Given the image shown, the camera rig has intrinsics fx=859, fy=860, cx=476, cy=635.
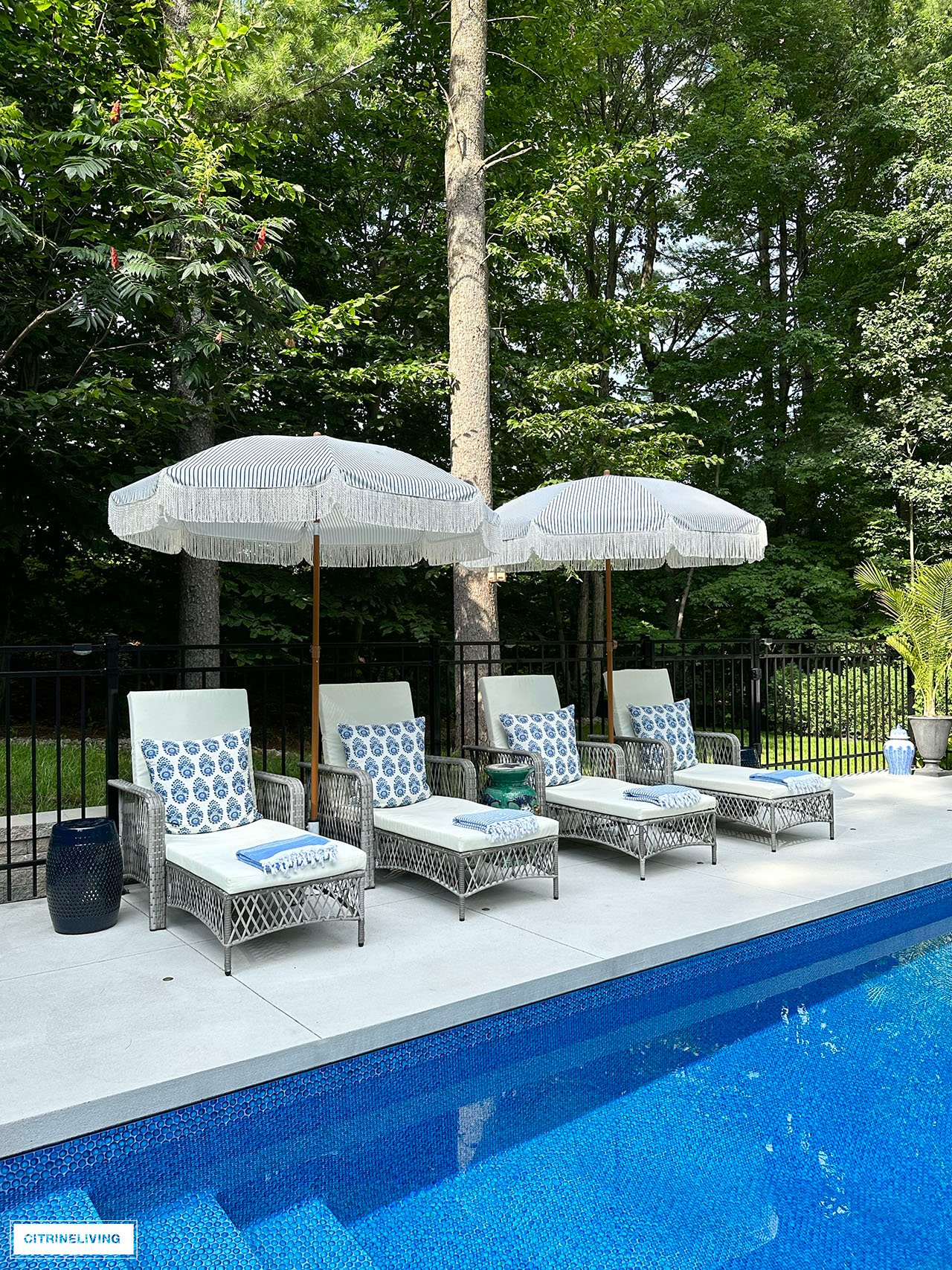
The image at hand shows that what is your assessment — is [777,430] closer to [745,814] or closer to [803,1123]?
[745,814]

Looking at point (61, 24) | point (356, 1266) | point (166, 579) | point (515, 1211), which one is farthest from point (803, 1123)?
point (166, 579)

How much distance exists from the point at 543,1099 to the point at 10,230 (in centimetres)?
548

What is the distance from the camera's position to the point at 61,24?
259 inches

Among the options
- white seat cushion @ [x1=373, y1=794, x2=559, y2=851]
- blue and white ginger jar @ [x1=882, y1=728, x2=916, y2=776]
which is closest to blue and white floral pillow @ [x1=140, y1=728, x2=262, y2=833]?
white seat cushion @ [x1=373, y1=794, x2=559, y2=851]

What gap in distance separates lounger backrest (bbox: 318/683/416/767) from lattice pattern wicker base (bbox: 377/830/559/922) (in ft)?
2.04

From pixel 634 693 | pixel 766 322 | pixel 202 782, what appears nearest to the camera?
pixel 202 782

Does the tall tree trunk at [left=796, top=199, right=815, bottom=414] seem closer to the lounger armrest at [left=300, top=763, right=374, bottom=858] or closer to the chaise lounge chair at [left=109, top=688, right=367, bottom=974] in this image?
the lounger armrest at [left=300, top=763, right=374, bottom=858]

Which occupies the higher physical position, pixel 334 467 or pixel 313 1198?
pixel 334 467

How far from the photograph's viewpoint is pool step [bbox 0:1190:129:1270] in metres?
2.00

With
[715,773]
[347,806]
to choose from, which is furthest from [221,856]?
[715,773]

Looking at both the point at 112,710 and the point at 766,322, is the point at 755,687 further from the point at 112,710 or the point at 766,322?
the point at 766,322

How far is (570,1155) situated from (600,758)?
3693 millimetres

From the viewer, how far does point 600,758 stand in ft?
20.0

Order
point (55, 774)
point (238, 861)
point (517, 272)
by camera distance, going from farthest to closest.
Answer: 1. point (517, 272)
2. point (55, 774)
3. point (238, 861)
